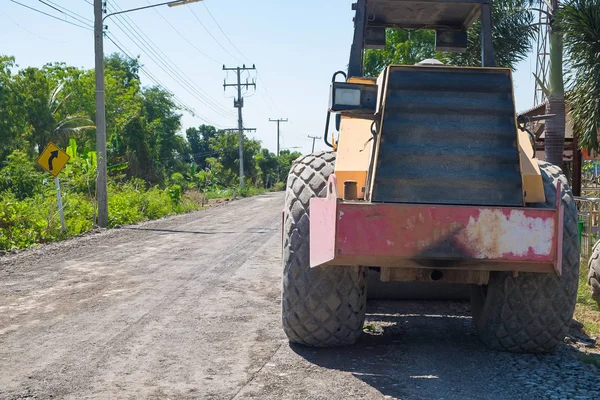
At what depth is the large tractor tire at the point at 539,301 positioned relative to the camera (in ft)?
18.3

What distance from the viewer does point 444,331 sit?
271 inches

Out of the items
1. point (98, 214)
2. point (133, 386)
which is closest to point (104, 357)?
point (133, 386)

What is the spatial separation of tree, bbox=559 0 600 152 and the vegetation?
11.9m

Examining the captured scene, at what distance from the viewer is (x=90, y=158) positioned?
28.4m

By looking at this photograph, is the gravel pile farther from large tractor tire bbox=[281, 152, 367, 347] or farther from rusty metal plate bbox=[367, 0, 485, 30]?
rusty metal plate bbox=[367, 0, 485, 30]

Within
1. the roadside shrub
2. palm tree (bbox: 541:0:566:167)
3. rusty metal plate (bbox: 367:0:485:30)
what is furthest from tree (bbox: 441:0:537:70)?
the roadside shrub

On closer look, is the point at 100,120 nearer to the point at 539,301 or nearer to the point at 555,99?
the point at 555,99

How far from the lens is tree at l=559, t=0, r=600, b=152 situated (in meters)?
14.1

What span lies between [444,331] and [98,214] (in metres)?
16.4

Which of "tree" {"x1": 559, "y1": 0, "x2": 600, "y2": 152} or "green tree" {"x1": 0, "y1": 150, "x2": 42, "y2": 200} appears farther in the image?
"green tree" {"x1": 0, "y1": 150, "x2": 42, "y2": 200}

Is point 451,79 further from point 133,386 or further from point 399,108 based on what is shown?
point 133,386

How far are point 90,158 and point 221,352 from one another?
23748 mm

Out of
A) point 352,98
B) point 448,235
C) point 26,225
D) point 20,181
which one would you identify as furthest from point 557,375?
Result: point 20,181

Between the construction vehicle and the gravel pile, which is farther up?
the construction vehicle
